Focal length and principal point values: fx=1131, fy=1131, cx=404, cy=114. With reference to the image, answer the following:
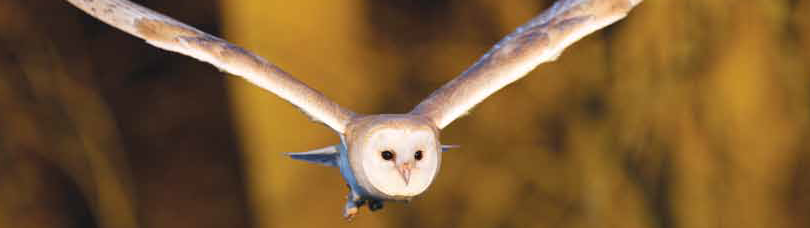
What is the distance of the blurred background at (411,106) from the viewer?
4.84m

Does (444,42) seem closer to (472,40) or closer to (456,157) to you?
(472,40)

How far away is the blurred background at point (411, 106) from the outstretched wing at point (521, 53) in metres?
1.85

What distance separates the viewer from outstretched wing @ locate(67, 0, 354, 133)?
2748 mm

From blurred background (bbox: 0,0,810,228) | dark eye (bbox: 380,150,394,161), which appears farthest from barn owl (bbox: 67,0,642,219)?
blurred background (bbox: 0,0,810,228)

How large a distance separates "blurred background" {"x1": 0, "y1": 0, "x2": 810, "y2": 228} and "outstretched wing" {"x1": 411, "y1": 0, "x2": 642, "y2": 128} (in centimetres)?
185

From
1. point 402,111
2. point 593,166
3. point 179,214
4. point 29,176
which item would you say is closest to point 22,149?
point 29,176

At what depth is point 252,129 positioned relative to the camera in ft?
17.2

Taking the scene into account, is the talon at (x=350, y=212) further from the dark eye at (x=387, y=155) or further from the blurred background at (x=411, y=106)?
the blurred background at (x=411, y=106)

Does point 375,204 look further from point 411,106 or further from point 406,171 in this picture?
point 411,106

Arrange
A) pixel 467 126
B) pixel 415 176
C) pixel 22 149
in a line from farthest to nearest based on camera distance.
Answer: pixel 467 126 < pixel 22 149 < pixel 415 176

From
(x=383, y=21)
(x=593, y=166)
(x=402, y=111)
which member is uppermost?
(x=383, y=21)

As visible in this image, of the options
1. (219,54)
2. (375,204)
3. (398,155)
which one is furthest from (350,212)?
(219,54)

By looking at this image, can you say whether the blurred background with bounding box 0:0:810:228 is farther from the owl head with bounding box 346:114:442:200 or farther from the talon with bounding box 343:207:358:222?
the owl head with bounding box 346:114:442:200

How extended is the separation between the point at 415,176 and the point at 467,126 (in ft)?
8.36
